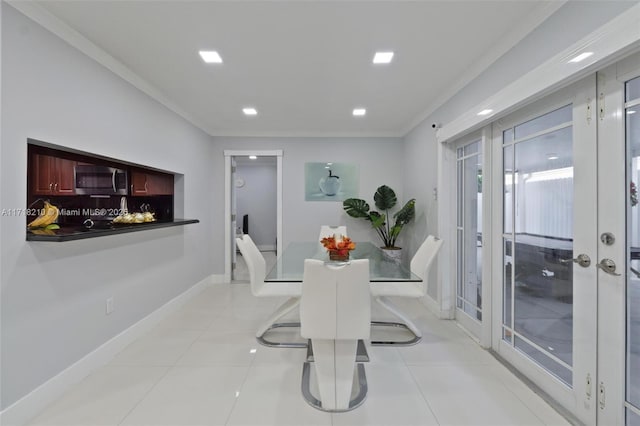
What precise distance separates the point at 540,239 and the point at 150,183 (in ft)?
11.9

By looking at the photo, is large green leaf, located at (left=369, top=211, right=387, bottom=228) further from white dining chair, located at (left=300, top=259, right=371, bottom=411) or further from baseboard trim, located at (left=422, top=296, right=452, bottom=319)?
white dining chair, located at (left=300, top=259, right=371, bottom=411)

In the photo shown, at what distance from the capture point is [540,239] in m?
2.03

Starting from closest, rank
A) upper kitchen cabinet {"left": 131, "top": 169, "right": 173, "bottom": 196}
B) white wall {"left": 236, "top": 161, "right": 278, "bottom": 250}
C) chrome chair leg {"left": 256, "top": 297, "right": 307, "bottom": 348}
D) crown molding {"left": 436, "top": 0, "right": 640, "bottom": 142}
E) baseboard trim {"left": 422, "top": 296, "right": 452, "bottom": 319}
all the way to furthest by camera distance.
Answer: crown molding {"left": 436, "top": 0, "right": 640, "bottom": 142} < chrome chair leg {"left": 256, "top": 297, "right": 307, "bottom": 348} < upper kitchen cabinet {"left": 131, "top": 169, "right": 173, "bottom": 196} < baseboard trim {"left": 422, "top": 296, "right": 452, "bottom": 319} < white wall {"left": 236, "top": 161, "right": 278, "bottom": 250}

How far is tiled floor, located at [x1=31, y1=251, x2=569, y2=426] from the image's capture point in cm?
174

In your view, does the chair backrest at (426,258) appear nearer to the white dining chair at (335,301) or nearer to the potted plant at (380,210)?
the white dining chair at (335,301)

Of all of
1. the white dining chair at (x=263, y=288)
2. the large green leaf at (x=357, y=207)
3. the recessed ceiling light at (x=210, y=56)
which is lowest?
the white dining chair at (x=263, y=288)

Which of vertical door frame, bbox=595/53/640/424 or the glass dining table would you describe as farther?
the glass dining table

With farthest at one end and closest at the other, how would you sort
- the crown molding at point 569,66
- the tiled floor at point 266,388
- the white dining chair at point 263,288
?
the white dining chair at point 263,288 → the tiled floor at point 266,388 → the crown molding at point 569,66

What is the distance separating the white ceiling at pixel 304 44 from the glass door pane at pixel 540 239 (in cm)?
74

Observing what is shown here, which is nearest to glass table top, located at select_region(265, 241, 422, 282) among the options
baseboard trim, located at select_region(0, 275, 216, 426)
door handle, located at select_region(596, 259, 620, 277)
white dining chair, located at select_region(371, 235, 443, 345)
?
white dining chair, located at select_region(371, 235, 443, 345)

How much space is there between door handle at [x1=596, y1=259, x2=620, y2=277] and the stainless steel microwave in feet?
11.6

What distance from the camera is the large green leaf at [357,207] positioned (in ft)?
15.0

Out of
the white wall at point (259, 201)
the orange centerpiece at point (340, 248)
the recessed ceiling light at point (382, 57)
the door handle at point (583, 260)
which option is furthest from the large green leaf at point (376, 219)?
the white wall at point (259, 201)

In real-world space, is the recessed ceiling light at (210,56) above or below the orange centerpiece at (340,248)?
above
